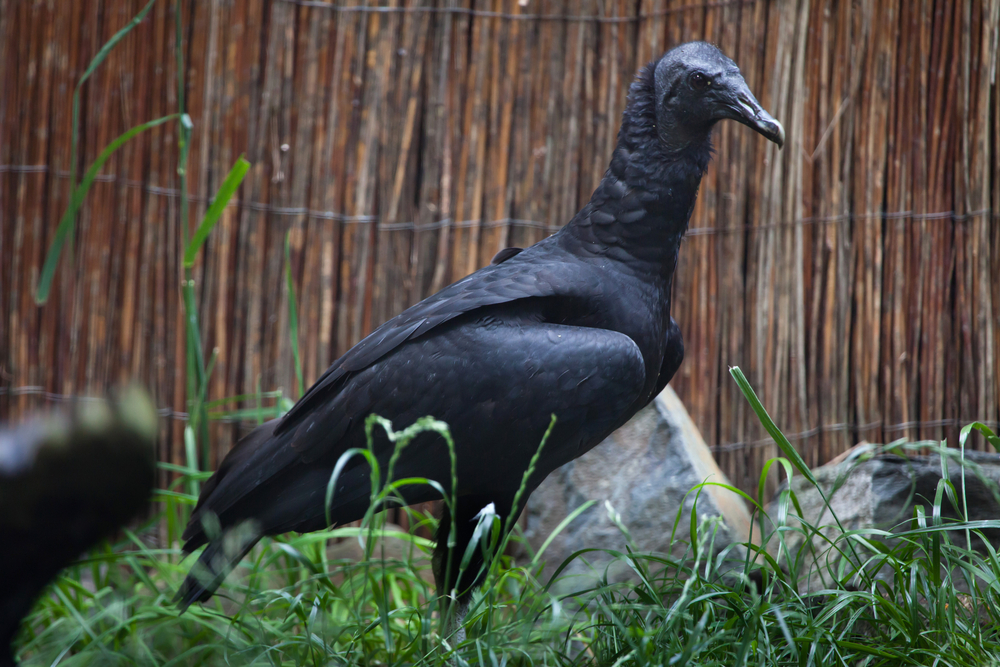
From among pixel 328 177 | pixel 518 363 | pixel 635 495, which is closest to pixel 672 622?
pixel 518 363

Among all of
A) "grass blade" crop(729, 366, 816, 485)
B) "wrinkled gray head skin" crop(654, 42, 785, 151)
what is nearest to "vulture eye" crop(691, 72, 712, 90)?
"wrinkled gray head skin" crop(654, 42, 785, 151)

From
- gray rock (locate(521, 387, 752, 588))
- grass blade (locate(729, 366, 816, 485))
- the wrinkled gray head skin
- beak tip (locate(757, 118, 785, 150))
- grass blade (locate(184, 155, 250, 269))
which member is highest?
the wrinkled gray head skin

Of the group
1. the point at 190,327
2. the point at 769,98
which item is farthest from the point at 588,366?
the point at 769,98

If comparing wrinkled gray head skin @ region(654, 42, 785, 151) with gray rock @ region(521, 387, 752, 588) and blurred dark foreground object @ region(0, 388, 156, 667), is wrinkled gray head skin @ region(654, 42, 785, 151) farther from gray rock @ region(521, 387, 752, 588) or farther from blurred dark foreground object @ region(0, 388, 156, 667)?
blurred dark foreground object @ region(0, 388, 156, 667)

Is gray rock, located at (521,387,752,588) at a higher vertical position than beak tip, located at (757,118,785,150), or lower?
lower

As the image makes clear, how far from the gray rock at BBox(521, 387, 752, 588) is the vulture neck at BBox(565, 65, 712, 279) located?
0.81 m

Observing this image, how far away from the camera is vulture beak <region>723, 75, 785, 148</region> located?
1934mm

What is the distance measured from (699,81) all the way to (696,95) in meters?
0.04

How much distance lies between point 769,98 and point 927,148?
1.89ft

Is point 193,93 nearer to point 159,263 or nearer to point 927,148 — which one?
point 159,263

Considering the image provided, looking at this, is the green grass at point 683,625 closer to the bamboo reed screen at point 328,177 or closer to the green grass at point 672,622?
the green grass at point 672,622

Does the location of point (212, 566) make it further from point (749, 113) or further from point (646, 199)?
point (749, 113)

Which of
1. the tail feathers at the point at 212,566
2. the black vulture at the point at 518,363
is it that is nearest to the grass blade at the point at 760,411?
the black vulture at the point at 518,363

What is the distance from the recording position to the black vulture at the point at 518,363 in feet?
6.00
